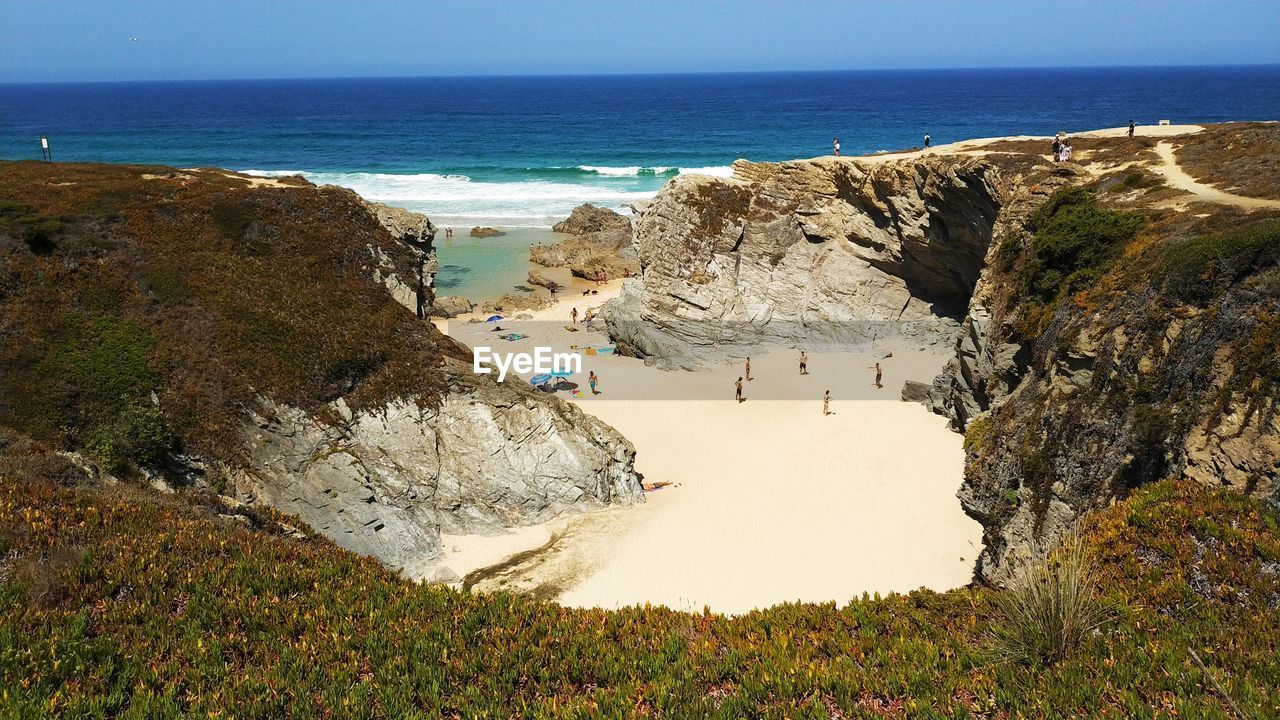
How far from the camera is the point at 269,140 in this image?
331ft

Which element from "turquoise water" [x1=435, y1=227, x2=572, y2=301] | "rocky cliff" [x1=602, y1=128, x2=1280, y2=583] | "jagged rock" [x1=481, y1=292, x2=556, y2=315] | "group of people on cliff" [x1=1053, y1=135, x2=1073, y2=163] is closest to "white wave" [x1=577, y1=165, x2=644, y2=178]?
"turquoise water" [x1=435, y1=227, x2=572, y2=301]

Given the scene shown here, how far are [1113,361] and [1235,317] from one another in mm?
2043

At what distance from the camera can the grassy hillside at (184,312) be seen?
1638 cm

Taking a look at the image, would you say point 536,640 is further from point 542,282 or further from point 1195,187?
point 542,282

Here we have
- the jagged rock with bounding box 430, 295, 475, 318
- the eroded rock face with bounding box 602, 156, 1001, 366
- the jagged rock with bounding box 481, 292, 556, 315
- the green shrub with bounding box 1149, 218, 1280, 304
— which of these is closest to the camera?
the green shrub with bounding box 1149, 218, 1280, 304

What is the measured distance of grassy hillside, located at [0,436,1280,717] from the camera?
707 centimetres

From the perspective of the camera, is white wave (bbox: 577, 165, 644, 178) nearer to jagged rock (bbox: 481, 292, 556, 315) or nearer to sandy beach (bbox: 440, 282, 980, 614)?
jagged rock (bbox: 481, 292, 556, 315)

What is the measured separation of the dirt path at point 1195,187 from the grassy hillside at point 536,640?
1220cm

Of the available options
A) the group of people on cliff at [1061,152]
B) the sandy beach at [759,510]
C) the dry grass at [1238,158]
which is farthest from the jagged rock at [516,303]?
A: the dry grass at [1238,158]

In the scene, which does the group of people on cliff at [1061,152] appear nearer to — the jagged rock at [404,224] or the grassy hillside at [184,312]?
the jagged rock at [404,224]

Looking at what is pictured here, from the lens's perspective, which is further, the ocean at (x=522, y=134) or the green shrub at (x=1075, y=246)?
the ocean at (x=522, y=134)

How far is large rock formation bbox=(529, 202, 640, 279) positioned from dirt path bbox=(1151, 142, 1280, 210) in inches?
1075

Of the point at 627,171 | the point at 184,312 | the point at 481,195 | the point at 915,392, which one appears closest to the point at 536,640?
the point at 184,312

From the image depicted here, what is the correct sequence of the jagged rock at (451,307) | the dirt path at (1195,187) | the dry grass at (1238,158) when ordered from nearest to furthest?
the dirt path at (1195,187) < the dry grass at (1238,158) < the jagged rock at (451,307)
